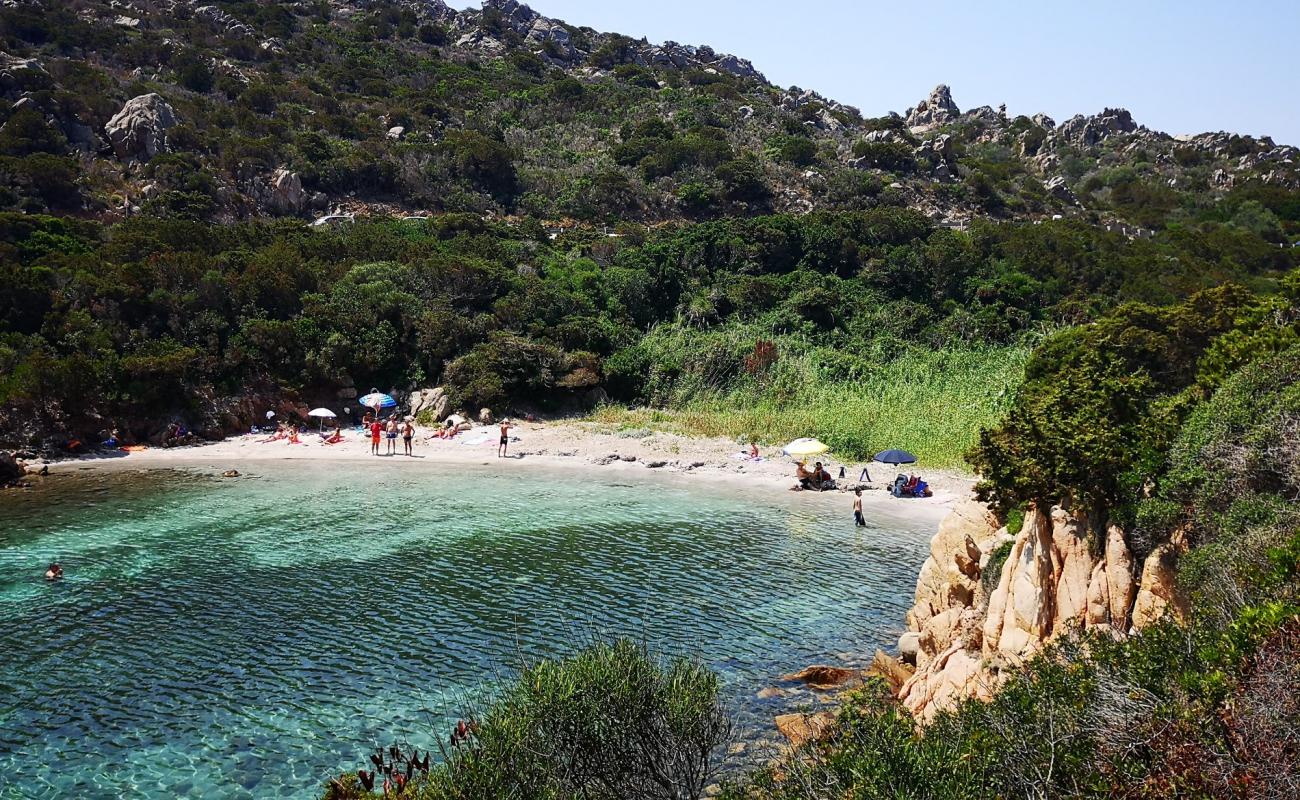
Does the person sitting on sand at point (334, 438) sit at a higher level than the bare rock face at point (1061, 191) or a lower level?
lower

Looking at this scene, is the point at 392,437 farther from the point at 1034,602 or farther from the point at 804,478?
the point at 1034,602

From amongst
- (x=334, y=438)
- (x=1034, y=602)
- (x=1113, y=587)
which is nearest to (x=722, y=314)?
(x=334, y=438)

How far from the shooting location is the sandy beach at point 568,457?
29.1m

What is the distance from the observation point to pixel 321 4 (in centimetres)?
9544

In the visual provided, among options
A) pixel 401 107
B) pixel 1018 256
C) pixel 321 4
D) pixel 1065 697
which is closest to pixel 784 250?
pixel 1018 256

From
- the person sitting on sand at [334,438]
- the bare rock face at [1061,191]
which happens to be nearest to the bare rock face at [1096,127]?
the bare rock face at [1061,191]

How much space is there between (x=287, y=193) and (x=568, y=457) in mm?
36757

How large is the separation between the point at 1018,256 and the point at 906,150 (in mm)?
30203

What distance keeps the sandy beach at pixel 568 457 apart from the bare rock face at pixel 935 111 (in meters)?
100

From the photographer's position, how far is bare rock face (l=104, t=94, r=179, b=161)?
54.7 meters

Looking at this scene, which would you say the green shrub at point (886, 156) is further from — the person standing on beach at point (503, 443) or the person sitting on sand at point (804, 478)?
the person standing on beach at point (503, 443)

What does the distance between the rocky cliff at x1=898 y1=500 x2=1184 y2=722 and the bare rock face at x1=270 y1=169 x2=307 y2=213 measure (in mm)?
55249

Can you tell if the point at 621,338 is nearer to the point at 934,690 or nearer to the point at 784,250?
the point at 784,250

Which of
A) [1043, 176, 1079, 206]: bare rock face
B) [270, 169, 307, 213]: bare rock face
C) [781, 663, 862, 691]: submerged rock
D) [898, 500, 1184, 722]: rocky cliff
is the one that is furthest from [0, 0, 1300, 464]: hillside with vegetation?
[781, 663, 862, 691]: submerged rock
